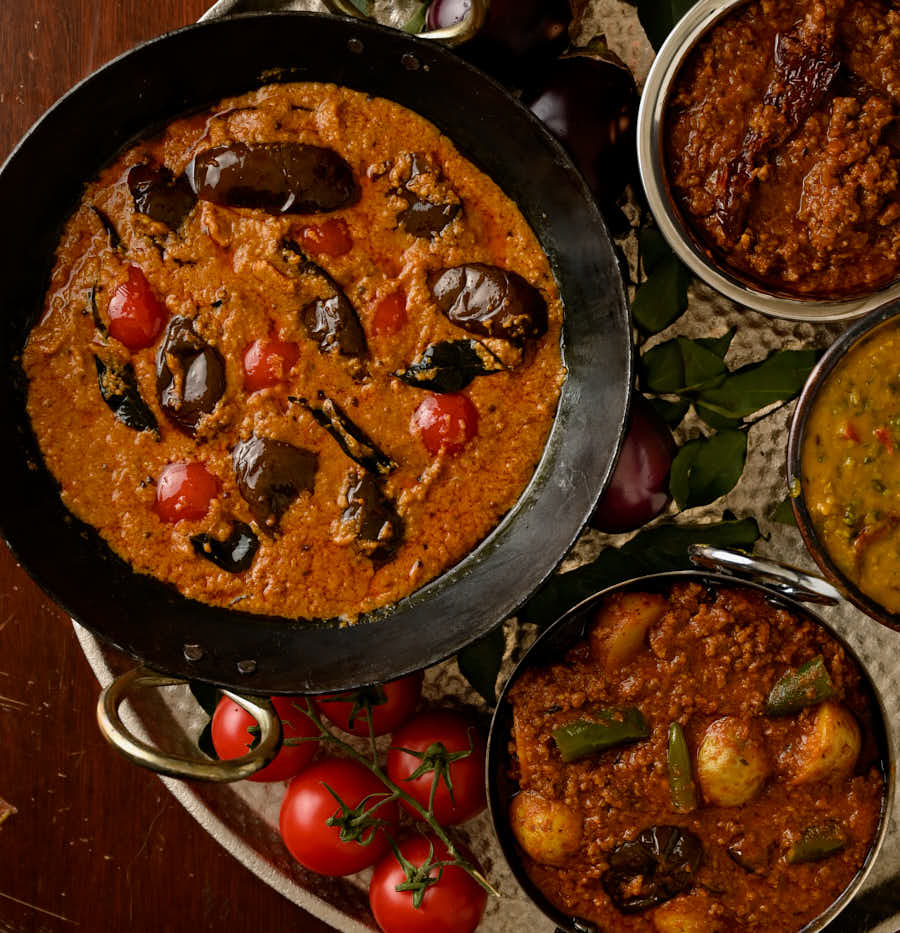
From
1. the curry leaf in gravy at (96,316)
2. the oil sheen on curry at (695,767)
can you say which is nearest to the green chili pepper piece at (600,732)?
the oil sheen on curry at (695,767)

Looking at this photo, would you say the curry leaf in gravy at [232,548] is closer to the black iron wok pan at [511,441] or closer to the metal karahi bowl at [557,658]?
the black iron wok pan at [511,441]

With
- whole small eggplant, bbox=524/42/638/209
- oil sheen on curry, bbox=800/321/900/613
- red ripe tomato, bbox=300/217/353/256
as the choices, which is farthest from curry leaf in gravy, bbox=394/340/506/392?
oil sheen on curry, bbox=800/321/900/613

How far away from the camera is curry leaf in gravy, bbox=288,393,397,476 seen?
8.93 feet

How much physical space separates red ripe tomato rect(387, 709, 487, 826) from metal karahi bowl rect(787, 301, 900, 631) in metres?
1.23

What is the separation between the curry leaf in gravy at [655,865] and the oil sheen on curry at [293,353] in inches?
39.3

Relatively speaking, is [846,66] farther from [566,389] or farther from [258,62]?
[258,62]

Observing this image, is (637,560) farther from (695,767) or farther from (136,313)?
(136,313)

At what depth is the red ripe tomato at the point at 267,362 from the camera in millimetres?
2693

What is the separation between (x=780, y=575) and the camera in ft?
8.73

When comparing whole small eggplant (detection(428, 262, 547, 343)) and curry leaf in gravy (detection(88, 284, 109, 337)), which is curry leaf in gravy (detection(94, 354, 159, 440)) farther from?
whole small eggplant (detection(428, 262, 547, 343))

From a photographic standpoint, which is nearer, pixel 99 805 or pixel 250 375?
pixel 250 375

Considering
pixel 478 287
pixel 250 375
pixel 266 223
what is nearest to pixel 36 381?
pixel 250 375

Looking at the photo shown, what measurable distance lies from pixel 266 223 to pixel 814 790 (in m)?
2.31

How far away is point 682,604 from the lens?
2783 mm
